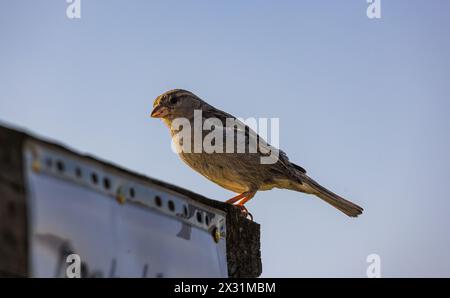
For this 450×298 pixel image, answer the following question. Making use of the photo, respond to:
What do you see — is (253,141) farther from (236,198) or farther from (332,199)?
(332,199)

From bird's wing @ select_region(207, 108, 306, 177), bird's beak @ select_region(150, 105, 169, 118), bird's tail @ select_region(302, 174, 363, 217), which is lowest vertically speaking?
bird's tail @ select_region(302, 174, 363, 217)

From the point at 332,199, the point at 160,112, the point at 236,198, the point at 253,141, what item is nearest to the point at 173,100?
the point at 160,112

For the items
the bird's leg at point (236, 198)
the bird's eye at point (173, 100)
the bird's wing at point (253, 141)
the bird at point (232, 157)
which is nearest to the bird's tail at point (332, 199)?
the bird at point (232, 157)

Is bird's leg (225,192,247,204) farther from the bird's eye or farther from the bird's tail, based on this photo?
the bird's eye

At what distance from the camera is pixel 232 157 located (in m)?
7.14

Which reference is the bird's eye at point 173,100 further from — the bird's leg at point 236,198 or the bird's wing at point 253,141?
the bird's leg at point 236,198

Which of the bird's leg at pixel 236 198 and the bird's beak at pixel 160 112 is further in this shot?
the bird's beak at pixel 160 112

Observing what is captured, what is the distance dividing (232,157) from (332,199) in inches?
52.4

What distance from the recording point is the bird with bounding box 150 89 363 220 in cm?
710

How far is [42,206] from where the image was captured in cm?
267

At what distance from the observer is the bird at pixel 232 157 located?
7.10 metres

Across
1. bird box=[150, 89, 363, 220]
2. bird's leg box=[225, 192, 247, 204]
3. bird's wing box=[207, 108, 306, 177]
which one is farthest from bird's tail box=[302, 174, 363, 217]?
bird's leg box=[225, 192, 247, 204]

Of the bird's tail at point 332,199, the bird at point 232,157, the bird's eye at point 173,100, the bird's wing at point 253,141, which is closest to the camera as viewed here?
the bird at point 232,157
